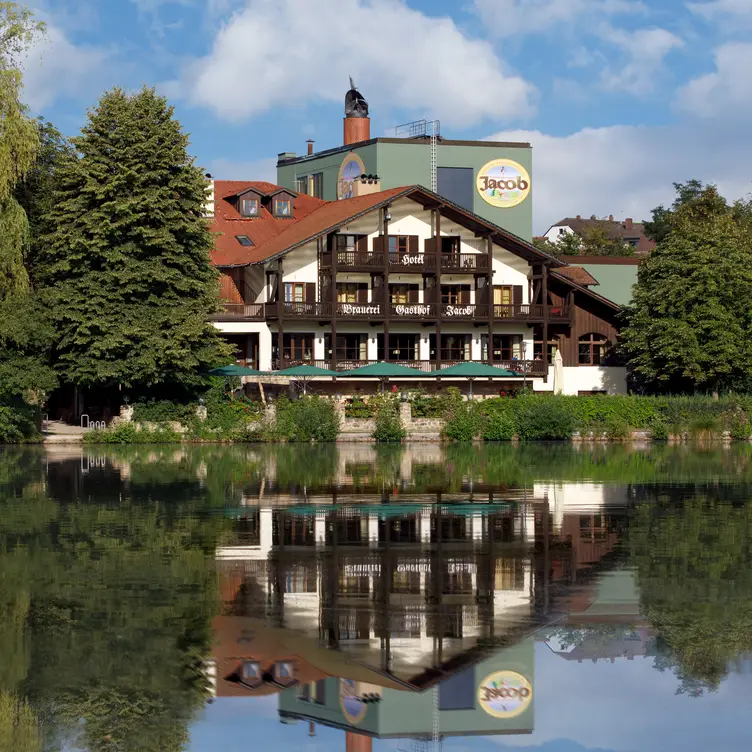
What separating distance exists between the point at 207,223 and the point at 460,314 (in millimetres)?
16407

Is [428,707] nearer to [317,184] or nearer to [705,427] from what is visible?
[705,427]

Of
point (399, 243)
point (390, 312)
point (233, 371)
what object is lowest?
point (233, 371)

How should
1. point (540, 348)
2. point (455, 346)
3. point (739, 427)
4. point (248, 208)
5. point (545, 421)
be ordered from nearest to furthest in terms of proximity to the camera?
1. point (545, 421)
2. point (739, 427)
3. point (455, 346)
4. point (540, 348)
5. point (248, 208)

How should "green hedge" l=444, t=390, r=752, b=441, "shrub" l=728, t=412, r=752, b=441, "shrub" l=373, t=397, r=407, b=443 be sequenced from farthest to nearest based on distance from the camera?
"shrub" l=728, t=412, r=752, b=441
"green hedge" l=444, t=390, r=752, b=441
"shrub" l=373, t=397, r=407, b=443

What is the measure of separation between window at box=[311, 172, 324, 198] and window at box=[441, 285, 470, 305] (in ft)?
75.7

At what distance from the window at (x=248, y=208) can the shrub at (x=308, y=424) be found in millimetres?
21725

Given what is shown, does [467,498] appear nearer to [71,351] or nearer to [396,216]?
[71,351]

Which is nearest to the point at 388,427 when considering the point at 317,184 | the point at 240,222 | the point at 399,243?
the point at 399,243

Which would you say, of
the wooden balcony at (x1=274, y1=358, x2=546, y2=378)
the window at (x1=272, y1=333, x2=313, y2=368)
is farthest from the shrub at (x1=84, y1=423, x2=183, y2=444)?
the window at (x1=272, y1=333, x2=313, y2=368)

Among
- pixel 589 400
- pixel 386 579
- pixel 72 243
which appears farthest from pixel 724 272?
pixel 386 579

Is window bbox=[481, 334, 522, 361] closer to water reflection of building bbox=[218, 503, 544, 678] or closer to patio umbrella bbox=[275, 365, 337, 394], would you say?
patio umbrella bbox=[275, 365, 337, 394]

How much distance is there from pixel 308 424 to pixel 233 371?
18.5 feet

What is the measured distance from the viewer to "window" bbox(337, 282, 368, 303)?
66812 millimetres

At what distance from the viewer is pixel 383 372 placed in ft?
198
